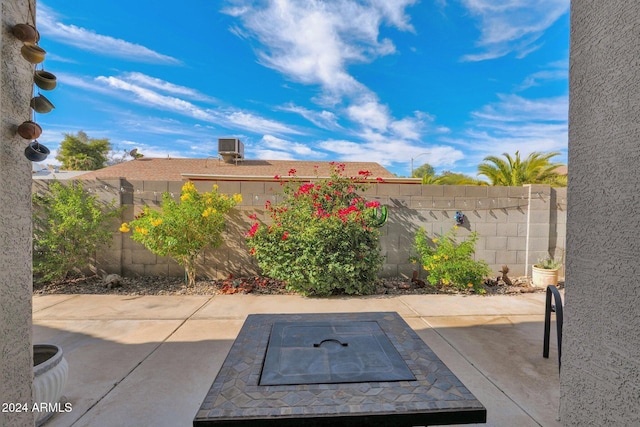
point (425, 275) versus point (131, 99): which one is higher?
point (131, 99)

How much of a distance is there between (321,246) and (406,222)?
79.8 inches

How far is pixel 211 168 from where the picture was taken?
12602 mm

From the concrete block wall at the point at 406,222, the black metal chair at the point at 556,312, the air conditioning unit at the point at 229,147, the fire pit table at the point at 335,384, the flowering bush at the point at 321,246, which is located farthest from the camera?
the air conditioning unit at the point at 229,147

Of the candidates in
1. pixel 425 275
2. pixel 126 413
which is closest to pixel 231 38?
pixel 425 275

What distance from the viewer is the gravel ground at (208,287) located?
5031 millimetres

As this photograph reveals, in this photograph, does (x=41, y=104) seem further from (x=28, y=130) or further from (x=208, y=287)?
(x=208, y=287)

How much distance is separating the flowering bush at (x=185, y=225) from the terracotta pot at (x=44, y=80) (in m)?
3.34

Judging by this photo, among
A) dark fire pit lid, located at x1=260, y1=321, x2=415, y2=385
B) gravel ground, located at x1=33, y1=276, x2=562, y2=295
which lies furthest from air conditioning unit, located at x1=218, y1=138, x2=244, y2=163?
dark fire pit lid, located at x1=260, y1=321, x2=415, y2=385

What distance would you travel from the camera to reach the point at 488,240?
590 centimetres

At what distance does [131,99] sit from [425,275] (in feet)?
45.4

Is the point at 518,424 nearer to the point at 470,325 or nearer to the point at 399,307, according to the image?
the point at 470,325

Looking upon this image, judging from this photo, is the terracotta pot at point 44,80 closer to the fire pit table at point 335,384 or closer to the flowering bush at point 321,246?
the fire pit table at point 335,384

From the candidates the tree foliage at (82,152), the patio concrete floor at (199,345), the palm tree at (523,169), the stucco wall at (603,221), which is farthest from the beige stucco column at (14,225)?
the tree foliage at (82,152)

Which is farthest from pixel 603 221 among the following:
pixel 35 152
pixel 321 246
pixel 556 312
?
pixel 321 246
